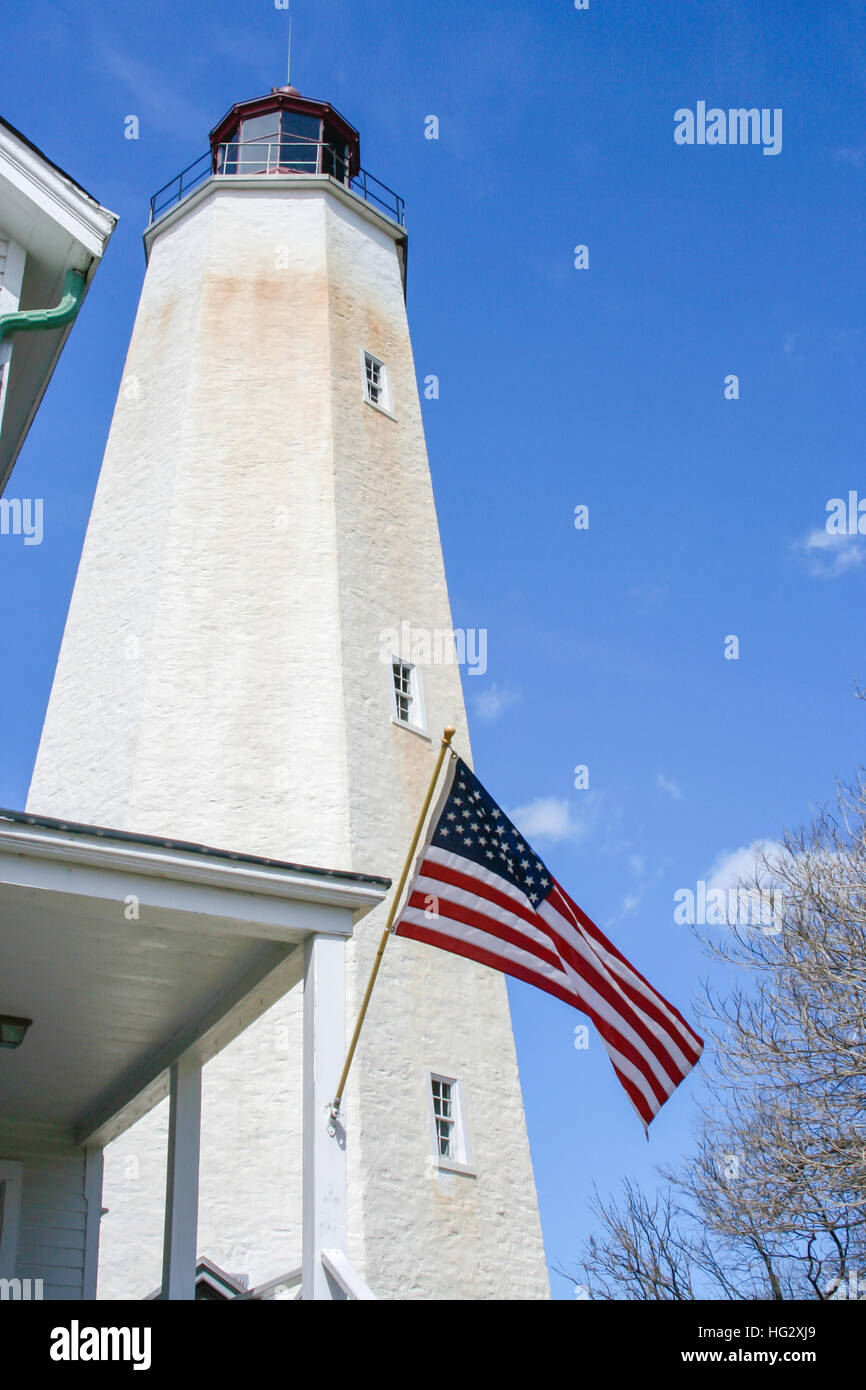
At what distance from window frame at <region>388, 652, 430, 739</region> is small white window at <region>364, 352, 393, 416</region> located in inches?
201

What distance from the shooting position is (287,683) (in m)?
18.8

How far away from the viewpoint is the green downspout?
9738 millimetres

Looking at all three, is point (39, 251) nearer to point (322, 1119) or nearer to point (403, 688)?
point (322, 1119)

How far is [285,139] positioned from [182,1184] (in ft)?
78.2

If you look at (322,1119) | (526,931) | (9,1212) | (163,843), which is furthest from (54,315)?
(9,1212)

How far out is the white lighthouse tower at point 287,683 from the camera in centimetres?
1556

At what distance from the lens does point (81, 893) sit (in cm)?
769

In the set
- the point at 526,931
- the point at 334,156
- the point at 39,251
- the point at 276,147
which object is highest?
the point at 276,147

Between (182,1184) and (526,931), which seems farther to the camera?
(182,1184)

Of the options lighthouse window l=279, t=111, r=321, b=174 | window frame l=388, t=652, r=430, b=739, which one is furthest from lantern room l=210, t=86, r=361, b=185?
window frame l=388, t=652, r=430, b=739

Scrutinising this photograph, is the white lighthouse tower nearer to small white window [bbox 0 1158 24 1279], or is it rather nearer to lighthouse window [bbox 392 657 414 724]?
lighthouse window [bbox 392 657 414 724]

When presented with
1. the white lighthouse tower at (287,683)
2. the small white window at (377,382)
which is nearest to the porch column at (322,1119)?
the white lighthouse tower at (287,683)

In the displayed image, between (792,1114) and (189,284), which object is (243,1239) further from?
(189,284)
